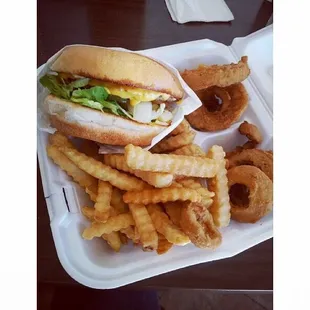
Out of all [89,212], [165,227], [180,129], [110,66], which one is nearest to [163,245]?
[165,227]

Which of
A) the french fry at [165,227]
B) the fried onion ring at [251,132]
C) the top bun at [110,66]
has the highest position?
the top bun at [110,66]

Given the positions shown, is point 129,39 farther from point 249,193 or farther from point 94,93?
point 249,193

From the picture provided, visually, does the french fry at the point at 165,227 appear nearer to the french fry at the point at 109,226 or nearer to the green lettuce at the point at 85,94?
the french fry at the point at 109,226

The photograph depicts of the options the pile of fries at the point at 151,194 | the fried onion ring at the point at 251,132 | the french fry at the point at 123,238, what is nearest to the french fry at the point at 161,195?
the pile of fries at the point at 151,194
